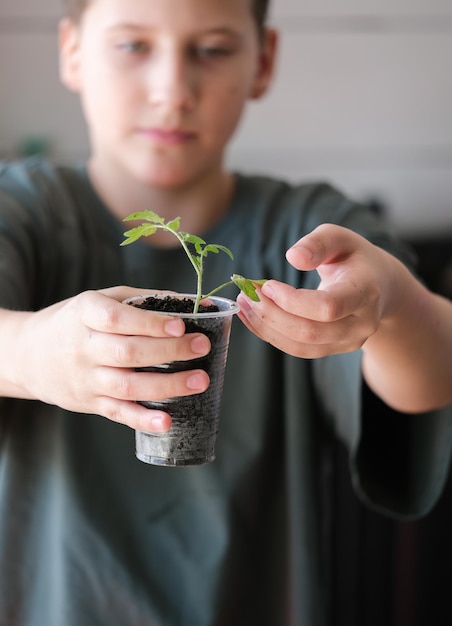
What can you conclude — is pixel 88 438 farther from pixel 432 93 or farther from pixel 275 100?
pixel 432 93

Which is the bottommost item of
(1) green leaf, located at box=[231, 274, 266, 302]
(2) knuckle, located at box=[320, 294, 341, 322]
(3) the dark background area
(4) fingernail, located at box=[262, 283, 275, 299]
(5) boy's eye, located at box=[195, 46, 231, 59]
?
(3) the dark background area

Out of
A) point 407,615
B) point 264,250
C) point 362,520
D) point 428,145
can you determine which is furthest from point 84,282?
point 428,145

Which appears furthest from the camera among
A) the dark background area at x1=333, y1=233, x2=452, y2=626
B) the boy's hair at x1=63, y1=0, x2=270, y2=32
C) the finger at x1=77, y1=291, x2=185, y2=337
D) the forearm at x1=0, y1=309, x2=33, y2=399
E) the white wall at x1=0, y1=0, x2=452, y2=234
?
the white wall at x1=0, y1=0, x2=452, y2=234

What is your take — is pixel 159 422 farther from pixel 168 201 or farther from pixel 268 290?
pixel 168 201

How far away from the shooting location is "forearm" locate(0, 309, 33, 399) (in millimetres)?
746

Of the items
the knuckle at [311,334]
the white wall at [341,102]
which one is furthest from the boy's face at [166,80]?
the white wall at [341,102]

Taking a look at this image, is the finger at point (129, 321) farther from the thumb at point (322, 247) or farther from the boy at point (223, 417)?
the boy at point (223, 417)

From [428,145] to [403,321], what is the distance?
182 centimetres

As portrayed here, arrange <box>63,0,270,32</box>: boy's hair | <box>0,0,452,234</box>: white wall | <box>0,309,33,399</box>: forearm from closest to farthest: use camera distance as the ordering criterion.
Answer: <box>0,309,33,399</box>: forearm < <box>63,0,270,32</box>: boy's hair < <box>0,0,452,234</box>: white wall

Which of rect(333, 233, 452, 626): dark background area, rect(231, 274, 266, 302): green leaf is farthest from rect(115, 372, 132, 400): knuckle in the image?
rect(333, 233, 452, 626): dark background area

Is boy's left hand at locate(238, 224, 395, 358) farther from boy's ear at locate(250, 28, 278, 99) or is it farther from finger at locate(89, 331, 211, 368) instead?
boy's ear at locate(250, 28, 278, 99)

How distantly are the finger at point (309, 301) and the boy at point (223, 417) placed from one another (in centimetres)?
22

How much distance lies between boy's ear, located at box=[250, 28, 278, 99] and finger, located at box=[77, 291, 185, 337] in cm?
61

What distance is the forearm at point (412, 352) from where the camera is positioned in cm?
84
